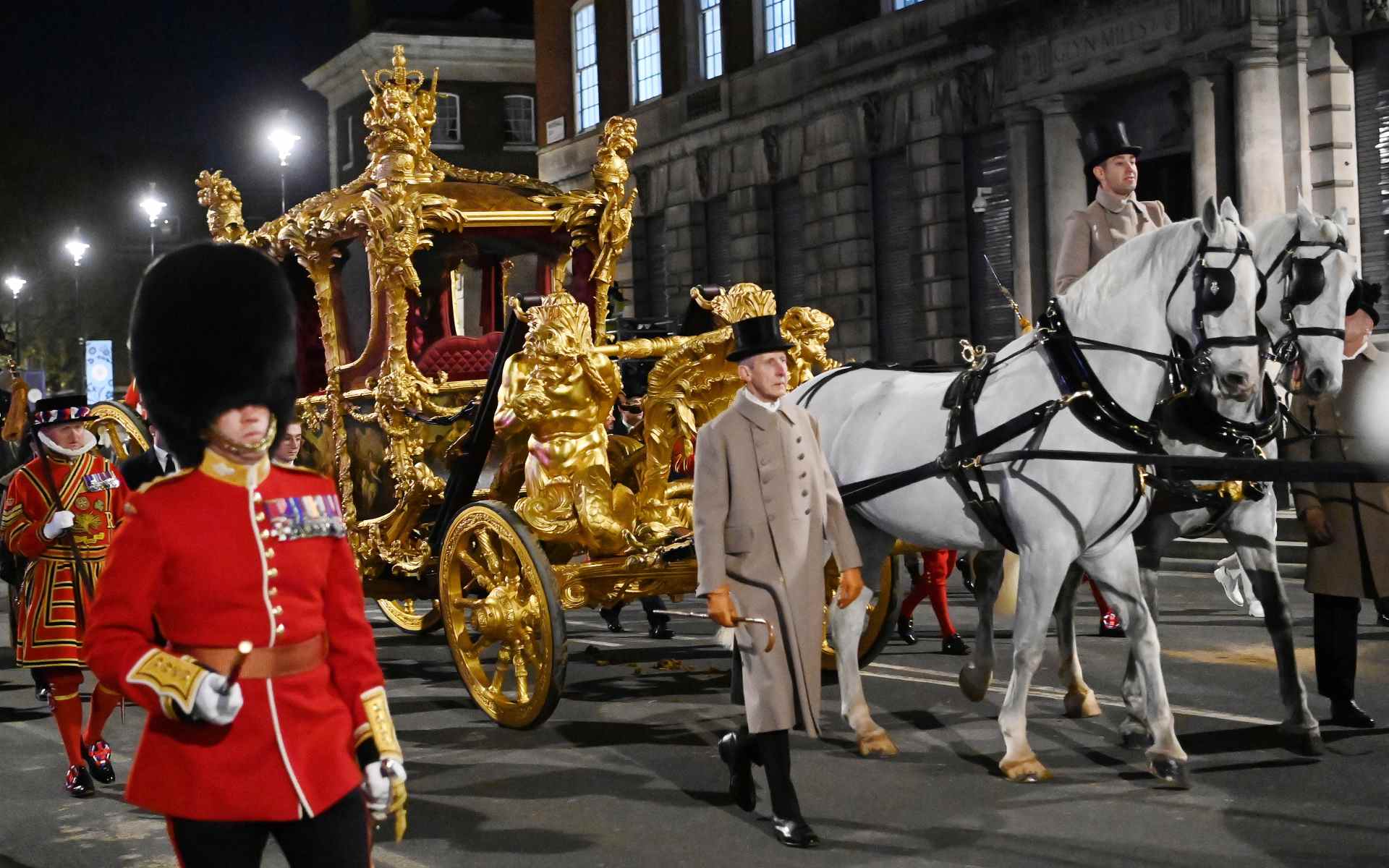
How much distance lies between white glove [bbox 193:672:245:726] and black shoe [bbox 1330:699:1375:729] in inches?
242

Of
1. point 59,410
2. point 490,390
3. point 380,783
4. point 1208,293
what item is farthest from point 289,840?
point 490,390

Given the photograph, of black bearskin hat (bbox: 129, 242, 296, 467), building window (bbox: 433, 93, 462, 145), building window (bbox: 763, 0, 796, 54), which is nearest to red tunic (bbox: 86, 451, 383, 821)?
black bearskin hat (bbox: 129, 242, 296, 467)

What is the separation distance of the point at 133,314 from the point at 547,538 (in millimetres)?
4943

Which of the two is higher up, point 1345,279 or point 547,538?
point 1345,279

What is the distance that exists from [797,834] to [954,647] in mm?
5188

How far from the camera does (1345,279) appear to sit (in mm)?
7492

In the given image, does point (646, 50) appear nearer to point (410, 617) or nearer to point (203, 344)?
point (410, 617)

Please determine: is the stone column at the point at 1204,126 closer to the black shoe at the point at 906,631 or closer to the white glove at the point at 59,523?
the black shoe at the point at 906,631

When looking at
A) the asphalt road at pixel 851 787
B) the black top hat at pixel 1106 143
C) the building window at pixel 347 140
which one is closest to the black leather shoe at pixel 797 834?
the asphalt road at pixel 851 787

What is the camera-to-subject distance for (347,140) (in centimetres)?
5253

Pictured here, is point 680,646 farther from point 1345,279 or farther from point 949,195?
point 949,195

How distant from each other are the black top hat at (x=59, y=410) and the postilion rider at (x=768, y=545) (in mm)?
3661

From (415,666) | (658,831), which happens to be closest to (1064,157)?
(415,666)

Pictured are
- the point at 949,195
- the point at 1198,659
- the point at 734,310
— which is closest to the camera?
the point at 734,310
